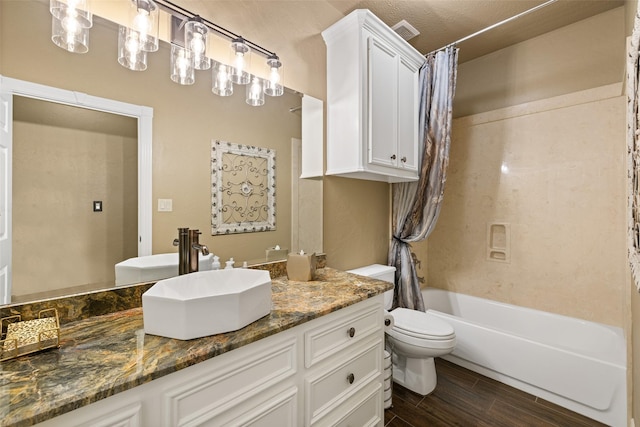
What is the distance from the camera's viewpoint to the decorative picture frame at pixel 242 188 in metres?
1.35

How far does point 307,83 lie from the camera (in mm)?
1758

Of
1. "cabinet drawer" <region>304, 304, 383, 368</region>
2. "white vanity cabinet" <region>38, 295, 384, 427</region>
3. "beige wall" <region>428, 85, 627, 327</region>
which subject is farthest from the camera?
"beige wall" <region>428, 85, 627, 327</region>

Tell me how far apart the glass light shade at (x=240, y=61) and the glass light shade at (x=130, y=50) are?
405 mm

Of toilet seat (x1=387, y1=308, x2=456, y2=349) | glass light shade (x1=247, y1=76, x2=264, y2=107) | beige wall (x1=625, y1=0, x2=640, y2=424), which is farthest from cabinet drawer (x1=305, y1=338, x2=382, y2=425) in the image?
glass light shade (x1=247, y1=76, x2=264, y2=107)

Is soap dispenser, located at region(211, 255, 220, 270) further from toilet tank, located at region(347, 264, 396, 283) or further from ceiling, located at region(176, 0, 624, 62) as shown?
ceiling, located at region(176, 0, 624, 62)

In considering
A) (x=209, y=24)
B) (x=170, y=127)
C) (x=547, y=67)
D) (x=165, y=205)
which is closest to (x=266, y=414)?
(x=165, y=205)

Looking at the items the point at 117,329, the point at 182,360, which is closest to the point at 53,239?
the point at 117,329

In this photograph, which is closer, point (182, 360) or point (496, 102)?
point (182, 360)

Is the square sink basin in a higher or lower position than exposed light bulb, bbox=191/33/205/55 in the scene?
lower

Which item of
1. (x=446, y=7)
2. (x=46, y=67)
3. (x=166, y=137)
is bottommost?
(x=166, y=137)

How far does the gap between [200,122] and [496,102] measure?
261 centimetres

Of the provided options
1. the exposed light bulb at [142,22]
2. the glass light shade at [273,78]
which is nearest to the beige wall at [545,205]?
the glass light shade at [273,78]

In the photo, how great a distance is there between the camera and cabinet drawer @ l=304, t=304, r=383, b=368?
1034mm

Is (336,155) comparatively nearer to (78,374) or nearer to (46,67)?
(46,67)
